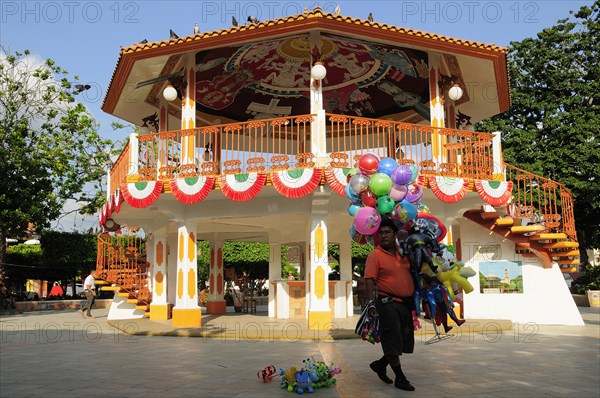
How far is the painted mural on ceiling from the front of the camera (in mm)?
14500

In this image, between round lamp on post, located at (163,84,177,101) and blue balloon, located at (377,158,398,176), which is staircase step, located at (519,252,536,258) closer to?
blue balloon, located at (377,158,398,176)

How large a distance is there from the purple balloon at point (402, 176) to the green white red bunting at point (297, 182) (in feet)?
14.9

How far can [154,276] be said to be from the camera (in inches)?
640

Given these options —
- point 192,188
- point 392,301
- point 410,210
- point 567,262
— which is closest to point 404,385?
point 392,301

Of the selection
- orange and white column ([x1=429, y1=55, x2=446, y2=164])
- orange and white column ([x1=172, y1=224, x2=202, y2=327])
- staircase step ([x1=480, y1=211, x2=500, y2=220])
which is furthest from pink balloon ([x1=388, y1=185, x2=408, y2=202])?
staircase step ([x1=480, y1=211, x2=500, y2=220])

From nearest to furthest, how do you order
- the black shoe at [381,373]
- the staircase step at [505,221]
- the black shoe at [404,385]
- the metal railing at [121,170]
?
the black shoe at [404,385] < the black shoe at [381,373] < the metal railing at [121,170] < the staircase step at [505,221]

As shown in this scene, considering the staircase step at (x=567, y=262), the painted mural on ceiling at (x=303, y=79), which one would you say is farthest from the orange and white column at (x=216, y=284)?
the staircase step at (x=567, y=262)

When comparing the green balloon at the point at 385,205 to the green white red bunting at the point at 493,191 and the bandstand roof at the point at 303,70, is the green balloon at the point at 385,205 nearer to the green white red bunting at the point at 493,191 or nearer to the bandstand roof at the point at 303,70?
the bandstand roof at the point at 303,70

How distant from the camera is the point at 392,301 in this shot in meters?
6.14

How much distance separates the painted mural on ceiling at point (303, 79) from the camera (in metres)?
14.5

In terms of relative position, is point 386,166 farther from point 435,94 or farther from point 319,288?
point 435,94

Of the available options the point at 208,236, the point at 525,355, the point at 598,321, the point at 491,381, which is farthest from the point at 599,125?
the point at 491,381

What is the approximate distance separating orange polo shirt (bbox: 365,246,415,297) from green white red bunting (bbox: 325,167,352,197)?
17.2 feet

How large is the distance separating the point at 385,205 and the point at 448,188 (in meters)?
6.03
